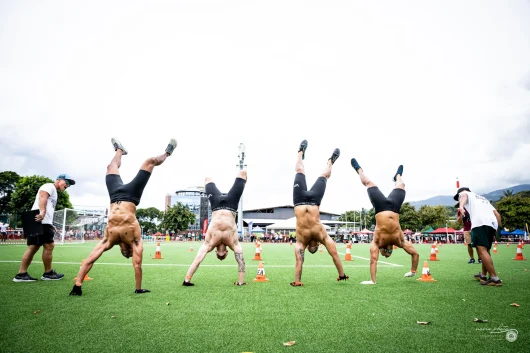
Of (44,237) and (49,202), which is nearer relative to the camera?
(44,237)

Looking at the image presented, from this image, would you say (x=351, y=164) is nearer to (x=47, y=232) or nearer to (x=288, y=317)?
(x=288, y=317)

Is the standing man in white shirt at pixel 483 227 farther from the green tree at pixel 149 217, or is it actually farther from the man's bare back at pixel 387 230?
the green tree at pixel 149 217

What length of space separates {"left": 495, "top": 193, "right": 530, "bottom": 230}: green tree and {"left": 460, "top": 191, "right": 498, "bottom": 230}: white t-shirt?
2859 inches

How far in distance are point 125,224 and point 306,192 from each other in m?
3.86

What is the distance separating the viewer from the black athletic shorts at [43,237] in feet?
24.9

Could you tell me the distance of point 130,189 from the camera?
625 cm

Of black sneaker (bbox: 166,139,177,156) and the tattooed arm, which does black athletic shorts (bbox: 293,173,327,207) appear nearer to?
the tattooed arm

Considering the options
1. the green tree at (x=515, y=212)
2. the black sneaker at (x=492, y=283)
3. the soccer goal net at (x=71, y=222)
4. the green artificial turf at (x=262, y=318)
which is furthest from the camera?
the green tree at (x=515, y=212)

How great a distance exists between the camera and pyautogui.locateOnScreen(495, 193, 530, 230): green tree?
64.5 meters

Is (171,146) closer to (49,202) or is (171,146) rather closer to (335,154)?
(49,202)

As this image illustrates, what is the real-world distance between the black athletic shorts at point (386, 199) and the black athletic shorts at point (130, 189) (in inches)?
199

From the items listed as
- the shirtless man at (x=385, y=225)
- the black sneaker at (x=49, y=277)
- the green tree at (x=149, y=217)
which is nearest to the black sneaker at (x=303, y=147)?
the shirtless man at (x=385, y=225)

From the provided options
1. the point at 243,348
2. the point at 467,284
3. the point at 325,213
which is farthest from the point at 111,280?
the point at 325,213

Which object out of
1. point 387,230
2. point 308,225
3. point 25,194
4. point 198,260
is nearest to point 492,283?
point 387,230
